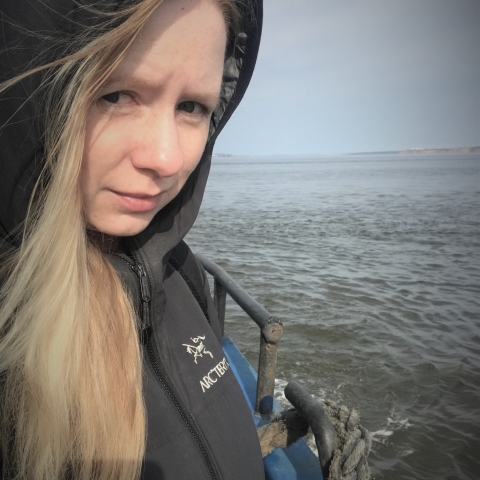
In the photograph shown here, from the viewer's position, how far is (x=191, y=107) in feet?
3.64

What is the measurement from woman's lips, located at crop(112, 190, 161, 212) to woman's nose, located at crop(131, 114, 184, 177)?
3.6 inches

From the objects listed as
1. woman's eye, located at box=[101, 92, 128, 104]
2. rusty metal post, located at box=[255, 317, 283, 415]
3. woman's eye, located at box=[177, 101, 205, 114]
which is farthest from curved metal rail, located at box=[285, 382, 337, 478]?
woman's eye, located at box=[101, 92, 128, 104]

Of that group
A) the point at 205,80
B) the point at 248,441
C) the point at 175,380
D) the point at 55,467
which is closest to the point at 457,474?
the point at 248,441

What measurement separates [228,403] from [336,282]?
7239 millimetres

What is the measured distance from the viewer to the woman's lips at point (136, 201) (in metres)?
1.04

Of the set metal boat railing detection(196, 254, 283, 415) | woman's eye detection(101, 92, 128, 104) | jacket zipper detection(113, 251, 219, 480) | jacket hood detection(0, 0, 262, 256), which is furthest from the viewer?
metal boat railing detection(196, 254, 283, 415)

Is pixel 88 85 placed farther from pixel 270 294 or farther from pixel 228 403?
pixel 270 294

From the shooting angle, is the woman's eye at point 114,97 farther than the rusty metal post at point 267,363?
No

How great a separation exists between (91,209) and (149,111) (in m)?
0.32

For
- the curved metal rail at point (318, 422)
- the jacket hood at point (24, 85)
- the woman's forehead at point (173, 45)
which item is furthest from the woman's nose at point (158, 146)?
the curved metal rail at point (318, 422)

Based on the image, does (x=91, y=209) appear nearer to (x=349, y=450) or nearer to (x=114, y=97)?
(x=114, y=97)

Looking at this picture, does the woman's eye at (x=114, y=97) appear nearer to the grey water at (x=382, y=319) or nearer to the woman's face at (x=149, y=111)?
the woman's face at (x=149, y=111)

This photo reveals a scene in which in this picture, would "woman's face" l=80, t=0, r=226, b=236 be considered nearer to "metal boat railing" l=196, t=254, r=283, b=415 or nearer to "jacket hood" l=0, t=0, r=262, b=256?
"jacket hood" l=0, t=0, r=262, b=256

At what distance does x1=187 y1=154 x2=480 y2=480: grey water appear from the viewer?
447 cm
